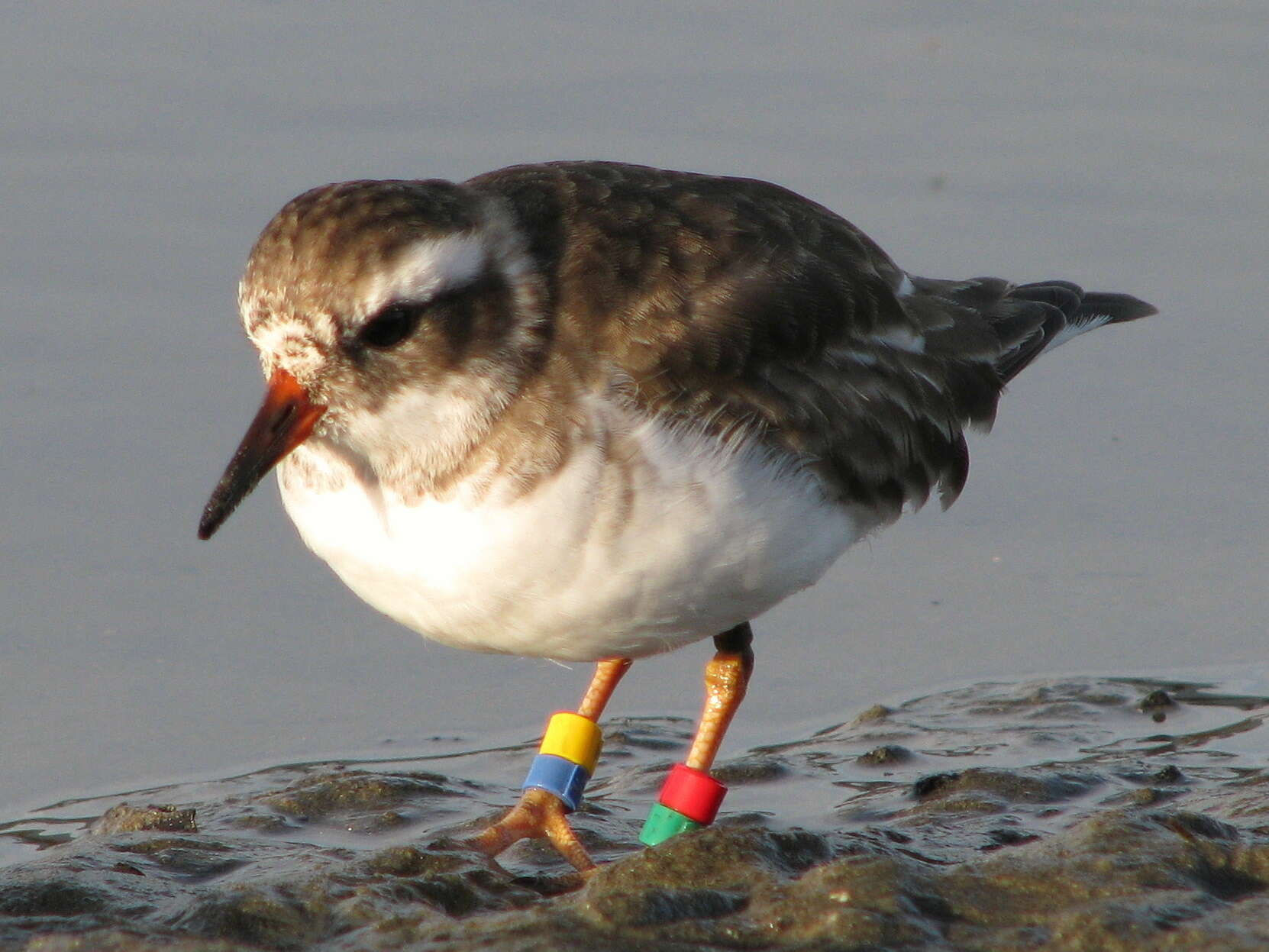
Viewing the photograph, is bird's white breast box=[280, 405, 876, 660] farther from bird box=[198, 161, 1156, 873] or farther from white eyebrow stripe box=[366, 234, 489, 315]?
white eyebrow stripe box=[366, 234, 489, 315]

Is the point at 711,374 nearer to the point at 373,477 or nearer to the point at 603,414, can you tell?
the point at 603,414

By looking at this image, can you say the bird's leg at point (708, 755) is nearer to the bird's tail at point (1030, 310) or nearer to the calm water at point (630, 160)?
the calm water at point (630, 160)

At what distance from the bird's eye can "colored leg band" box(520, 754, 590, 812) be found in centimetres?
158

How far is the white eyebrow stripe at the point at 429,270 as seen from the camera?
537 cm

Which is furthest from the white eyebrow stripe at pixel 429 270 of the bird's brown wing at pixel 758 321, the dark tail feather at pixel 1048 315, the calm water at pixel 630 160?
the dark tail feather at pixel 1048 315

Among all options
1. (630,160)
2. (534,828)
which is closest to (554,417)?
(534,828)

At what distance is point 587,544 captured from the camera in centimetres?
539

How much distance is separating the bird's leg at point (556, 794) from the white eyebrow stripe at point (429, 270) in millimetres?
1328

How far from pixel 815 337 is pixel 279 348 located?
1.72 metres

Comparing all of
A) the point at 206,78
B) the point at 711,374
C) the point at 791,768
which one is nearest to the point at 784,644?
the point at 791,768

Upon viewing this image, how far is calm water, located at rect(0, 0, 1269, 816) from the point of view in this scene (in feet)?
24.4

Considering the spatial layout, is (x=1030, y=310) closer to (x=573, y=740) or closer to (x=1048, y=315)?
(x=1048, y=315)

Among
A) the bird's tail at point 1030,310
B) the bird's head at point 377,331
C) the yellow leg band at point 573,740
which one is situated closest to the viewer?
the bird's head at point 377,331

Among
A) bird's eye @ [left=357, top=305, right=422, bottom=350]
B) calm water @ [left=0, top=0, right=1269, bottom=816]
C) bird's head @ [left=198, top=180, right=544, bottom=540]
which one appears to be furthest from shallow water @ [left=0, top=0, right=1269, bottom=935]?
bird's eye @ [left=357, top=305, right=422, bottom=350]
